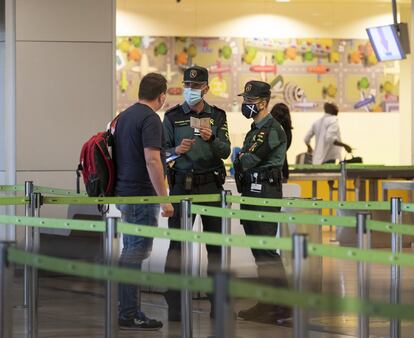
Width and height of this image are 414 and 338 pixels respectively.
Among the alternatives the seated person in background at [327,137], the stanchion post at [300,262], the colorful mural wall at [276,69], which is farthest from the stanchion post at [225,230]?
the colorful mural wall at [276,69]

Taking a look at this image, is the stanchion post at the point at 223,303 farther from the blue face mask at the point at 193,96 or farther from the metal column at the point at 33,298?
the blue face mask at the point at 193,96

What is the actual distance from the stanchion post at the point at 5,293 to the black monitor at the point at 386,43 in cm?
1108

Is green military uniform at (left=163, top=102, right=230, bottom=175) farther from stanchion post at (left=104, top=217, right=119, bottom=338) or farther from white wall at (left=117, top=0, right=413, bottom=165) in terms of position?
white wall at (left=117, top=0, right=413, bottom=165)

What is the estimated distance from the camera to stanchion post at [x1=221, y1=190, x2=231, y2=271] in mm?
7371

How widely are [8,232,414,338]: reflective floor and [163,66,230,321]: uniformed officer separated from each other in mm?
506

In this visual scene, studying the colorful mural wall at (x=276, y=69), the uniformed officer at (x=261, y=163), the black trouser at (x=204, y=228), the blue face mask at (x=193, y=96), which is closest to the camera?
the black trouser at (x=204, y=228)

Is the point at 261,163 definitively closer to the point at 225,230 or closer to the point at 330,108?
the point at 225,230

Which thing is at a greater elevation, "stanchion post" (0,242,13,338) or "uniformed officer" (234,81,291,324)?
"uniformed officer" (234,81,291,324)

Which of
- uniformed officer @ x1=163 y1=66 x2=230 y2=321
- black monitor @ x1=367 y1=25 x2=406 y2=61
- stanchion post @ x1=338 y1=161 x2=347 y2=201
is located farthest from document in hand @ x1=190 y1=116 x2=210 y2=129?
black monitor @ x1=367 y1=25 x2=406 y2=61

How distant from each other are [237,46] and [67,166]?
7026 mm

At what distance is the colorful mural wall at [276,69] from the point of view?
53.9 ft

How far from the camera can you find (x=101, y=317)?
6414 millimetres

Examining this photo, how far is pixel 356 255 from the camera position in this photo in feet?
16.1

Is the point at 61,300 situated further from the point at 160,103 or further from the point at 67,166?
the point at 67,166
